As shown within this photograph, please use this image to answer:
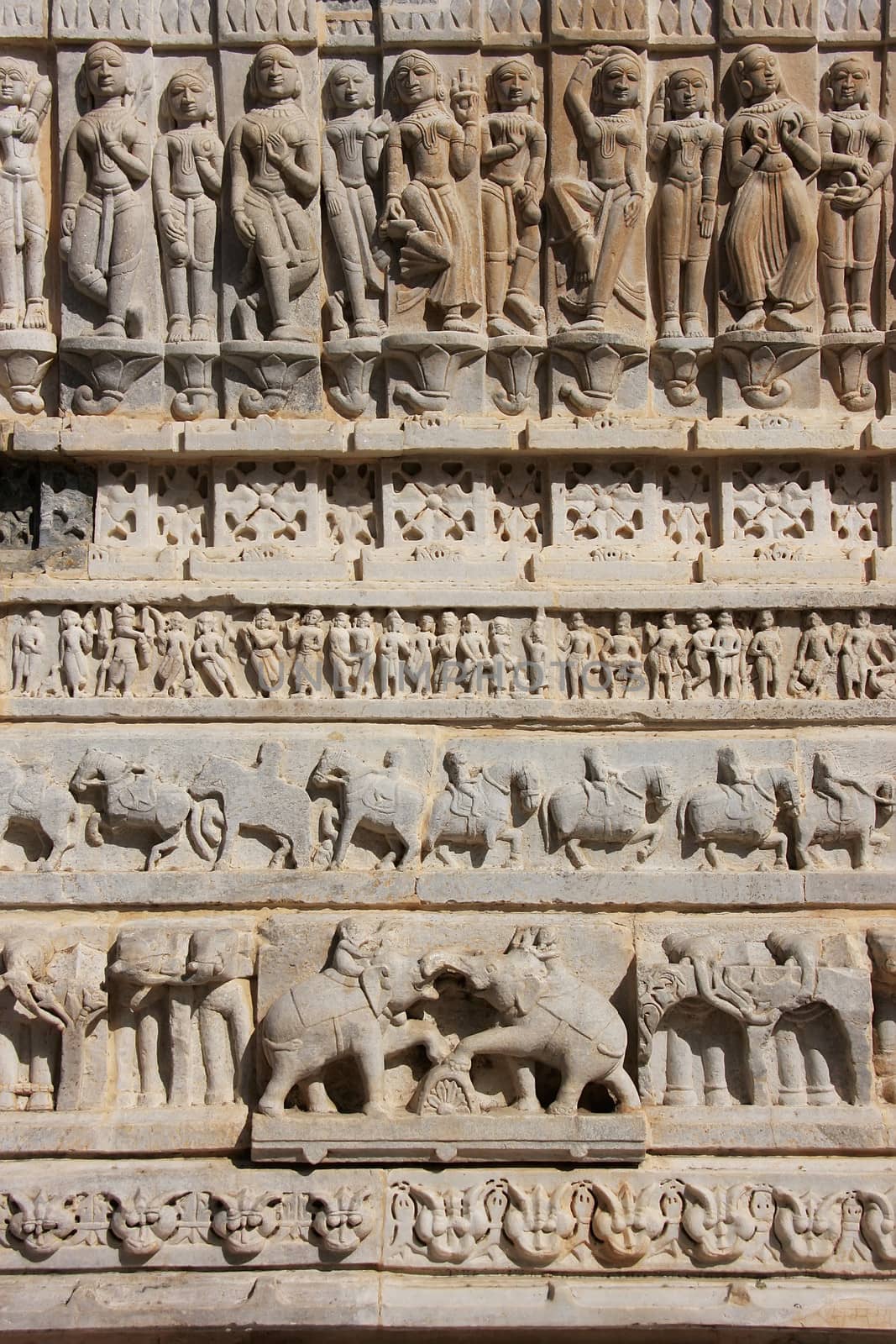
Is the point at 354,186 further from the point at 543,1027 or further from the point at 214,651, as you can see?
the point at 543,1027

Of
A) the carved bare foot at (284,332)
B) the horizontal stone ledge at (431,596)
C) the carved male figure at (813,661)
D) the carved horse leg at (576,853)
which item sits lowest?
the carved horse leg at (576,853)

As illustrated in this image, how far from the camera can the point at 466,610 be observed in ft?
20.9

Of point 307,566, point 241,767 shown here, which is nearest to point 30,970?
point 241,767

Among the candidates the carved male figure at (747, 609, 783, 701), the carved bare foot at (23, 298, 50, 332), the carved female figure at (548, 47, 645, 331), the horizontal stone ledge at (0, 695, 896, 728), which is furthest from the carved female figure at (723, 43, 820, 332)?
the carved bare foot at (23, 298, 50, 332)

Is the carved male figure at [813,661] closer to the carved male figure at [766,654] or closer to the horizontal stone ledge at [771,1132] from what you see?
the carved male figure at [766,654]

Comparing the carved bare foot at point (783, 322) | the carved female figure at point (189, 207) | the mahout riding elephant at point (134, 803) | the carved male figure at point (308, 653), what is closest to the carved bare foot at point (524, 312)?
the carved bare foot at point (783, 322)

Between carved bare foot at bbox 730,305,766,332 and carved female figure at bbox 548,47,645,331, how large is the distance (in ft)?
2.00

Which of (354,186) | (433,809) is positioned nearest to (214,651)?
(433,809)

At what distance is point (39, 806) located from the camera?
6.13 metres

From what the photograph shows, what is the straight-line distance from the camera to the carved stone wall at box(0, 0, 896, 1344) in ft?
18.9

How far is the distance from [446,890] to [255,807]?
0.90 m

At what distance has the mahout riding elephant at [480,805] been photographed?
6.12m

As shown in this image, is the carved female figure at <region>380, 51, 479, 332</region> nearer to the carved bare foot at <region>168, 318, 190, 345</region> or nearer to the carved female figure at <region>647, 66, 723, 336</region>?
the carved female figure at <region>647, 66, 723, 336</region>

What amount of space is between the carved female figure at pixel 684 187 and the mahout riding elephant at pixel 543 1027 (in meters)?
2.98
